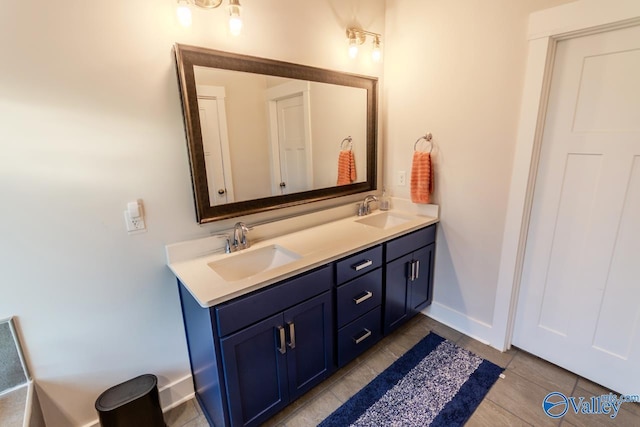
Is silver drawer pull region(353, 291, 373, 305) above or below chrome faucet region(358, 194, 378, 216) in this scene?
below

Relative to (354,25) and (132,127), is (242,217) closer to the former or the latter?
(132,127)

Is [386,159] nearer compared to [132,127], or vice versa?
[132,127]

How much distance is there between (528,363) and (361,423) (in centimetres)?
123

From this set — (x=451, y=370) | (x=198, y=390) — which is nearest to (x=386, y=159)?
(x=451, y=370)

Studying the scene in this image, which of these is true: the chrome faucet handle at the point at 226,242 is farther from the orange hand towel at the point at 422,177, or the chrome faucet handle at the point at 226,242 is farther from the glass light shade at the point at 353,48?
the glass light shade at the point at 353,48

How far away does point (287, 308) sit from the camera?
4.75 feet

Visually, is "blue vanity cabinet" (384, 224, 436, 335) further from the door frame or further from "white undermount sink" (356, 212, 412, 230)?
the door frame

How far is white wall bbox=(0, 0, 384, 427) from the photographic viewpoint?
3.84ft

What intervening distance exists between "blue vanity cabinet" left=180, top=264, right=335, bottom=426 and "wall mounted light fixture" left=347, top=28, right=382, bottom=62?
1553 millimetres

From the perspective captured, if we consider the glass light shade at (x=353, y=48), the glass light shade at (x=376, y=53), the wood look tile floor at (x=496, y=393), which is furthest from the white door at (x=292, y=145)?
the wood look tile floor at (x=496, y=393)

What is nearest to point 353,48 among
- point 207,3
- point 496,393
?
point 207,3

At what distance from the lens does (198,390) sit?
167 cm

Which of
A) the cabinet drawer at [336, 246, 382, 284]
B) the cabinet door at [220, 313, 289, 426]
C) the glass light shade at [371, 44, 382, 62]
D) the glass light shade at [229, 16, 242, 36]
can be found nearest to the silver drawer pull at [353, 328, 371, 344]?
the cabinet drawer at [336, 246, 382, 284]

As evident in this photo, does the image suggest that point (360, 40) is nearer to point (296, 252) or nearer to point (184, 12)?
point (184, 12)
